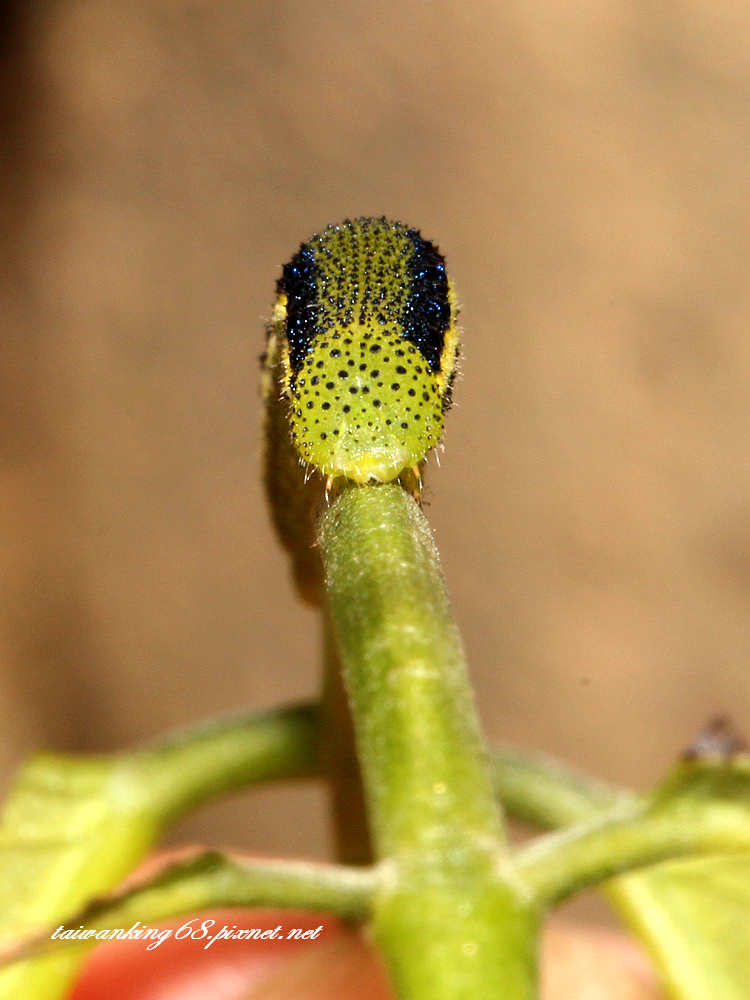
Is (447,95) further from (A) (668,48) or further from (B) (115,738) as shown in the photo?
(B) (115,738)

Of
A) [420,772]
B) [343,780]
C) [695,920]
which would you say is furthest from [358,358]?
[695,920]

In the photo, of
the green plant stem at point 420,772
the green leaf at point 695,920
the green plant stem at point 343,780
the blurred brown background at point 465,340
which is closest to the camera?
the green plant stem at point 420,772

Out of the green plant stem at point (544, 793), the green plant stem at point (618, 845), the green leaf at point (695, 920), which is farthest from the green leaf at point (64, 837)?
the green plant stem at point (618, 845)

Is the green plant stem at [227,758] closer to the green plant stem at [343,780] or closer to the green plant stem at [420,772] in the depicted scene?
the green plant stem at [343,780]

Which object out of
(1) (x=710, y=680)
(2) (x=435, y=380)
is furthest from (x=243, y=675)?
(2) (x=435, y=380)

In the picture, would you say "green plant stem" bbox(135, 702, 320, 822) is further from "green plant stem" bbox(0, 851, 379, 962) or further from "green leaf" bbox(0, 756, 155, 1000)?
"green plant stem" bbox(0, 851, 379, 962)
